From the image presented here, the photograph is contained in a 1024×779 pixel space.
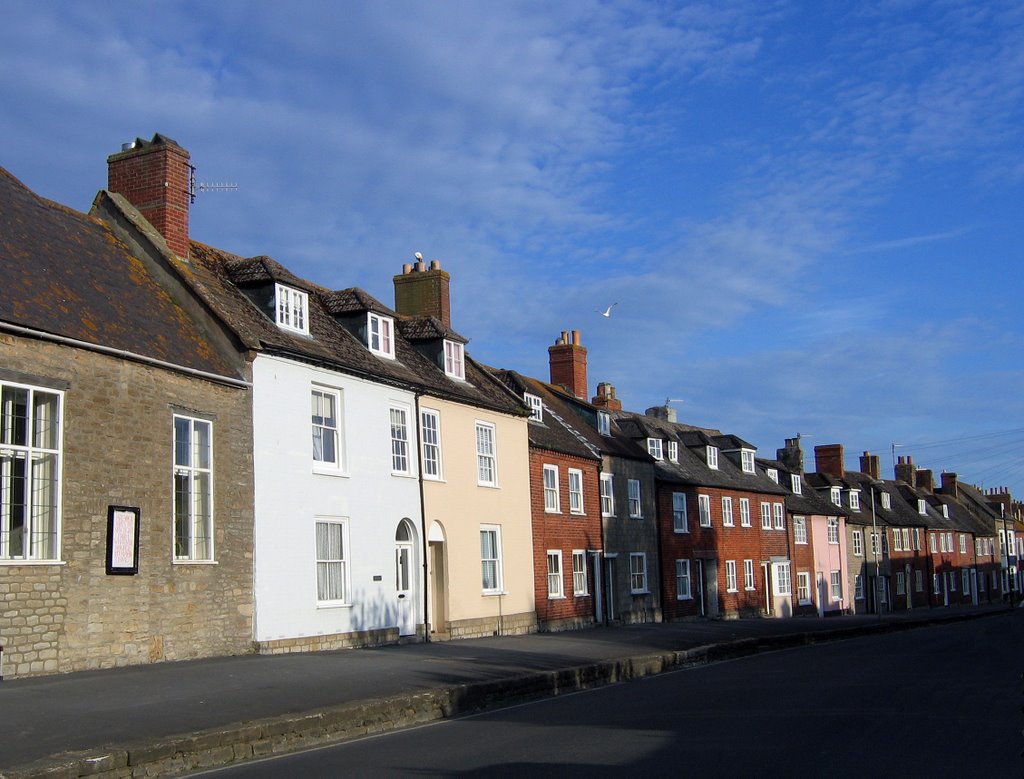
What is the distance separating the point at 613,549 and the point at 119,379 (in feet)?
76.4

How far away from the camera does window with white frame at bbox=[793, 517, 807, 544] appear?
56.6m

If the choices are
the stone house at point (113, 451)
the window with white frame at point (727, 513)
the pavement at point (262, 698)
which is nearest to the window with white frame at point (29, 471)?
the stone house at point (113, 451)

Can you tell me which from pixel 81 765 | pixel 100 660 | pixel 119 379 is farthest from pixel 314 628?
pixel 81 765

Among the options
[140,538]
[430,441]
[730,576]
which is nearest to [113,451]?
[140,538]

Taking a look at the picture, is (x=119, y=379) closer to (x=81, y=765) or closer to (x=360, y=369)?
(x=360, y=369)

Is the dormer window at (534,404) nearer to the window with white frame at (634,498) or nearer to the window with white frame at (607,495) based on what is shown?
the window with white frame at (607,495)

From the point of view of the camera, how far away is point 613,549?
38062mm

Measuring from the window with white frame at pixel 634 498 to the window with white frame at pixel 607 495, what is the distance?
1.48m

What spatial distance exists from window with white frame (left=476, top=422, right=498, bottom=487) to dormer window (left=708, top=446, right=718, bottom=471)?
67.9 ft

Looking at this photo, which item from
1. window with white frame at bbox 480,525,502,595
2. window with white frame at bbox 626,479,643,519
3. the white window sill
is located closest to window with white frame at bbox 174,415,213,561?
the white window sill

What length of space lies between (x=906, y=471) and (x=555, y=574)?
58.0 metres

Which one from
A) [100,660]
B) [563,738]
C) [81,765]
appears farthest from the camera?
Answer: [100,660]

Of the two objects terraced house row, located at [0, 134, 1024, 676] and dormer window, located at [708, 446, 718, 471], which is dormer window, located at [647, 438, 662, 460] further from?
dormer window, located at [708, 446, 718, 471]

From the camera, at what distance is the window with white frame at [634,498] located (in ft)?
131
